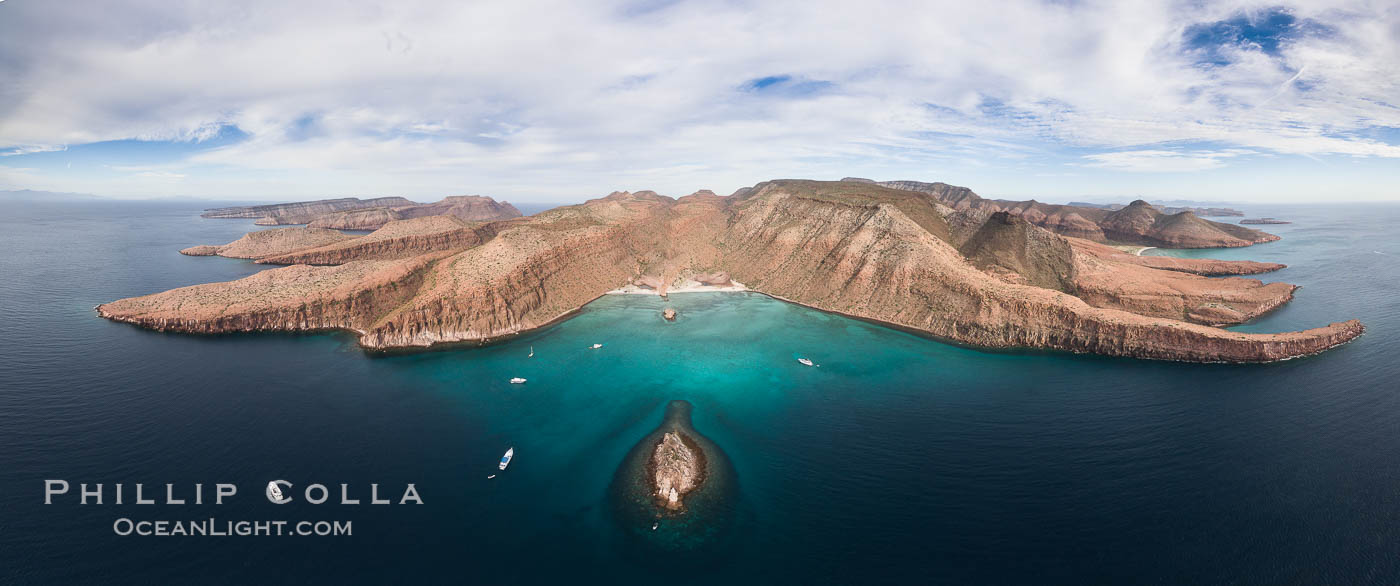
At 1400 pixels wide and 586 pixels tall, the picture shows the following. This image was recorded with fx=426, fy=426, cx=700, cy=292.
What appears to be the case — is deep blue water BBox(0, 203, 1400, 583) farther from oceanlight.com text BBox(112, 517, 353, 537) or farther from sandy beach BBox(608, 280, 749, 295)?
sandy beach BBox(608, 280, 749, 295)

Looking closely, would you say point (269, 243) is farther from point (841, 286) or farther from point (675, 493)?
point (841, 286)

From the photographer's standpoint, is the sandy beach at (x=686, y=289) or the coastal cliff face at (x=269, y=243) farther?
the coastal cliff face at (x=269, y=243)

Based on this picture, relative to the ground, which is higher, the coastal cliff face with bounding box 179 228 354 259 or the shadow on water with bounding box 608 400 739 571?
the coastal cliff face with bounding box 179 228 354 259

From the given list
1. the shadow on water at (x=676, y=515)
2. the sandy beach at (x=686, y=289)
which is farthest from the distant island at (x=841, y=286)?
the shadow on water at (x=676, y=515)

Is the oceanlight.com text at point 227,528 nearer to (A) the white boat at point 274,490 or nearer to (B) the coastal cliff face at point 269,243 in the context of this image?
(A) the white boat at point 274,490

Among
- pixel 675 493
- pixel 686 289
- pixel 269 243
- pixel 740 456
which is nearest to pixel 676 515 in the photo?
pixel 675 493

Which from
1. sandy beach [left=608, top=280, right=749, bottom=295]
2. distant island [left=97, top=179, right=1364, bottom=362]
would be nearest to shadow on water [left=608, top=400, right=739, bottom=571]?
distant island [left=97, top=179, right=1364, bottom=362]

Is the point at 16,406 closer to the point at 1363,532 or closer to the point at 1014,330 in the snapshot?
the point at 1363,532
